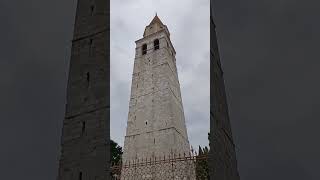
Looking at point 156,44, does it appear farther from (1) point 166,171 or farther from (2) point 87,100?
(2) point 87,100

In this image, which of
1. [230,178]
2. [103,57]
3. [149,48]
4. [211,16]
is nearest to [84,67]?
[103,57]

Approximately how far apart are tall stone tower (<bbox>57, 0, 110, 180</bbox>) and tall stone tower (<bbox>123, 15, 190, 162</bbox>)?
13.4m

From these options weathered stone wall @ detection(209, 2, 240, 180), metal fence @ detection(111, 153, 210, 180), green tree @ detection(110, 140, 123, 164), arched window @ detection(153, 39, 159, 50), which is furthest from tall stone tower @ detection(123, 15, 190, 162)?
weathered stone wall @ detection(209, 2, 240, 180)

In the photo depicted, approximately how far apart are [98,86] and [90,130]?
1132mm

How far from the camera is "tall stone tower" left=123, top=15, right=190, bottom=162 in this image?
22453 mm

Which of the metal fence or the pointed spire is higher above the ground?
the pointed spire

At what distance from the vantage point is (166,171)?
54.2 feet

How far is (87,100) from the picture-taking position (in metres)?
8.29

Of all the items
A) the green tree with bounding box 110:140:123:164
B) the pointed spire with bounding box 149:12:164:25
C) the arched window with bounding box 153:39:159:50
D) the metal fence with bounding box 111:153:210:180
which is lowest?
the metal fence with bounding box 111:153:210:180

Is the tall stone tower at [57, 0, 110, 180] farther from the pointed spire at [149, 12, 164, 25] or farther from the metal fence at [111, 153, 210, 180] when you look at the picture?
the pointed spire at [149, 12, 164, 25]

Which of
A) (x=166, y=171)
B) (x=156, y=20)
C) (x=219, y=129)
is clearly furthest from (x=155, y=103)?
(x=219, y=129)

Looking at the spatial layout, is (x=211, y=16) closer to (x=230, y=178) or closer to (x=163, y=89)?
(x=230, y=178)

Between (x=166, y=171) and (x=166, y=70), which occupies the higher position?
(x=166, y=70)

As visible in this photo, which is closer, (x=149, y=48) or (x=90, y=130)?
(x=90, y=130)
